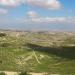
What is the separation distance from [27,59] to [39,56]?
42.3 ft

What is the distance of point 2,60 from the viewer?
110062 mm

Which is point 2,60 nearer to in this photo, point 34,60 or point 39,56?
point 34,60

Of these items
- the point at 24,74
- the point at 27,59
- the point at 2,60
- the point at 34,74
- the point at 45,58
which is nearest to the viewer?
the point at 24,74

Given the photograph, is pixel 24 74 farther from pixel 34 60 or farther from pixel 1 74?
pixel 34 60

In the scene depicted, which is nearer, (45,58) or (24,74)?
(24,74)

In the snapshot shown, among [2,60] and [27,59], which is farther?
[27,59]

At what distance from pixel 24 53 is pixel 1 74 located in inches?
3333

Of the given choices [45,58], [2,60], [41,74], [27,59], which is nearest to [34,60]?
[27,59]

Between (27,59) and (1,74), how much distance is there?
6826 cm

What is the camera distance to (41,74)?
68.0 m

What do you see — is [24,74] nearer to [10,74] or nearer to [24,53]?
[10,74]

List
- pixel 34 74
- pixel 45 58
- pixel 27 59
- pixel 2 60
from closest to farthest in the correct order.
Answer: pixel 34 74, pixel 2 60, pixel 27 59, pixel 45 58

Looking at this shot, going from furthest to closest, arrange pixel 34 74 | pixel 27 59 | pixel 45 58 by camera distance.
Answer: pixel 45 58, pixel 27 59, pixel 34 74

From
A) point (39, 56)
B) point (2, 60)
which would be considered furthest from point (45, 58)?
point (2, 60)
